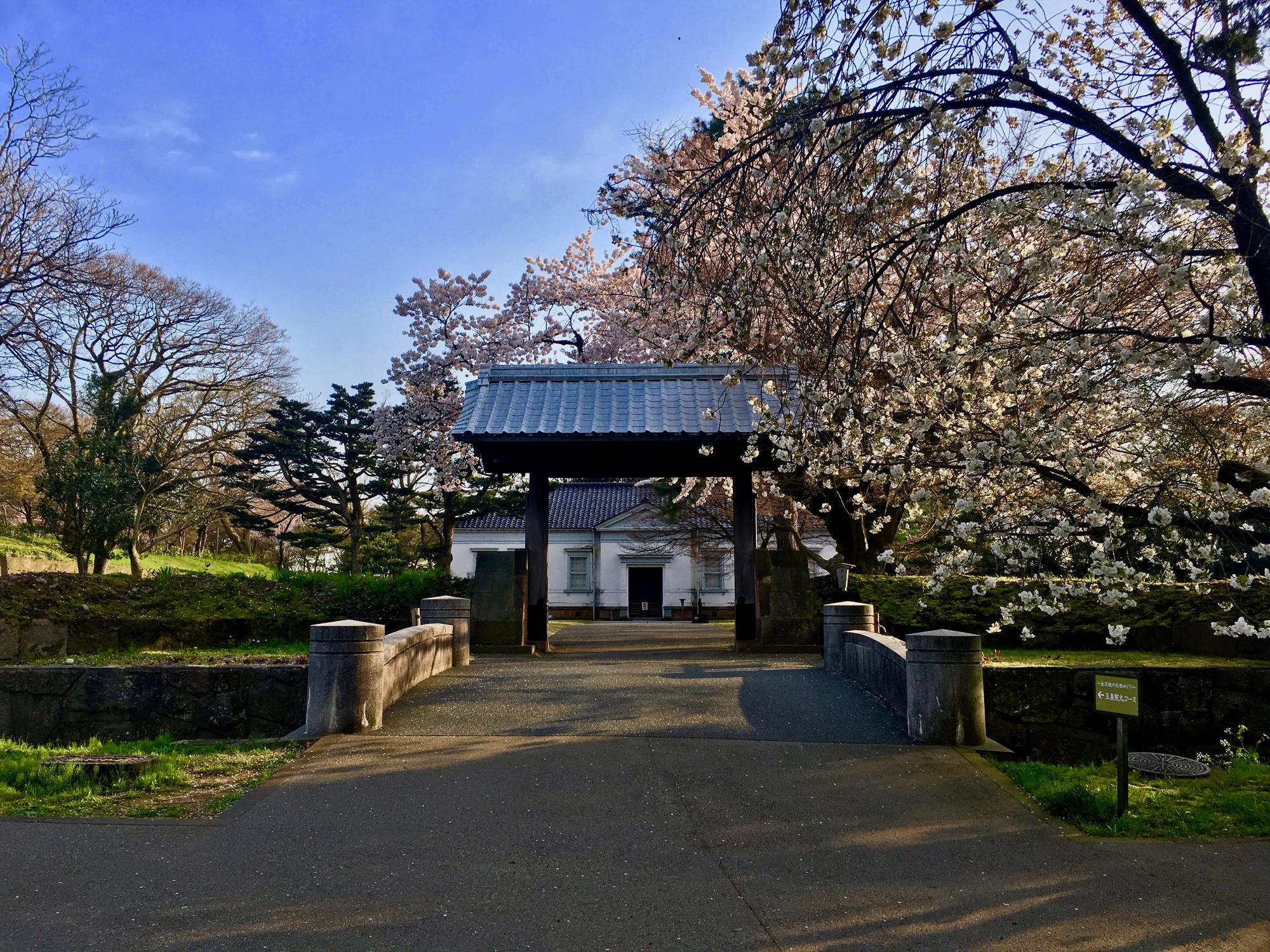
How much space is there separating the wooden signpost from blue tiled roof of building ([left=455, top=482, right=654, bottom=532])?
38.8 m

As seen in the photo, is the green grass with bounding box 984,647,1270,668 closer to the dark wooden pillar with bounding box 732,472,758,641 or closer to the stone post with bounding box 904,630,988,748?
the stone post with bounding box 904,630,988,748

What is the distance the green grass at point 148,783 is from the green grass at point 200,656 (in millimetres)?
2601

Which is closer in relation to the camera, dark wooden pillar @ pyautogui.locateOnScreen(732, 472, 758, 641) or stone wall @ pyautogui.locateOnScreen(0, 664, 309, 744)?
stone wall @ pyautogui.locateOnScreen(0, 664, 309, 744)

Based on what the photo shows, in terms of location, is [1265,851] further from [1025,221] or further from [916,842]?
[1025,221]

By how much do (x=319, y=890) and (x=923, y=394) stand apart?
659cm

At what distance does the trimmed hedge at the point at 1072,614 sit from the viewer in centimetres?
1193

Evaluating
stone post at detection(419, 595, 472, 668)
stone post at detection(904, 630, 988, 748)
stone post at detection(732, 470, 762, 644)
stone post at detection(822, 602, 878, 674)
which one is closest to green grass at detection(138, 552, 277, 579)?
stone post at detection(419, 595, 472, 668)

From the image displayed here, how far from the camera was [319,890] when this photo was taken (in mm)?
4664

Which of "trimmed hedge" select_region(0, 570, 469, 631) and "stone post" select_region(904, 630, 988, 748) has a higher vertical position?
"trimmed hedge" select_region(0, 570, 469, 631)

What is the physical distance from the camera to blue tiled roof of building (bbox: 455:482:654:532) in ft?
156

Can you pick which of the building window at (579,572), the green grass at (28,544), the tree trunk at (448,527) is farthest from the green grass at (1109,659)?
the building window at (579,572)

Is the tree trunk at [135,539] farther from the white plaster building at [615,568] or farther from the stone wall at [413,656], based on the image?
the white plaster building at [615,568]

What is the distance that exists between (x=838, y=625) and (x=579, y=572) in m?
36.2

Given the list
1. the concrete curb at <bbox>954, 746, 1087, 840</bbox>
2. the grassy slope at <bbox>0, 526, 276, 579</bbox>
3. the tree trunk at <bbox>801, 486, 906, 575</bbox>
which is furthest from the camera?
the grassy slope at <bbox>0, 526, 276, 579</bbox>
